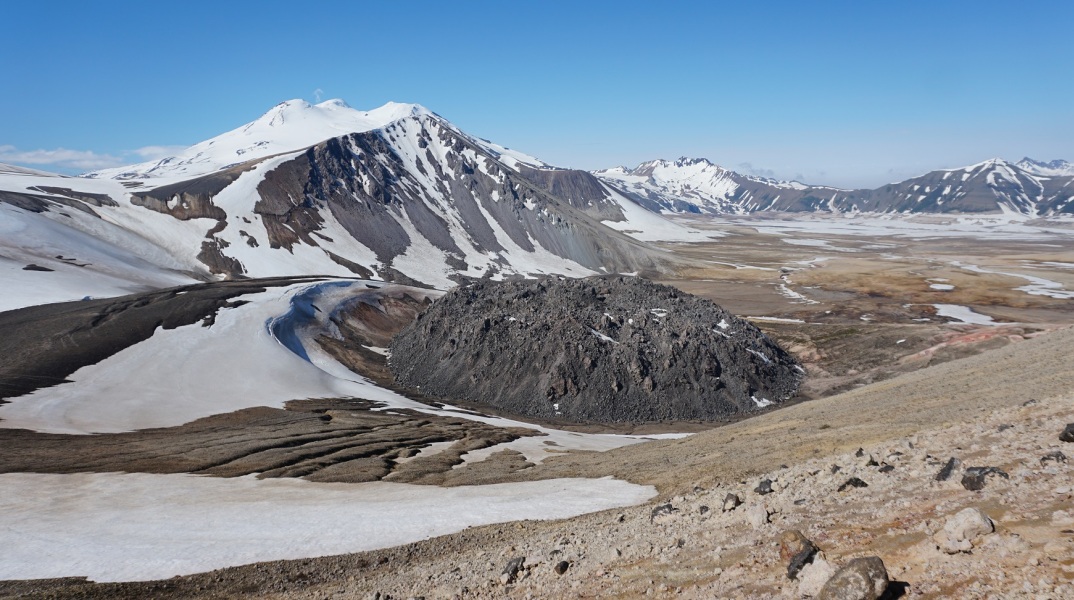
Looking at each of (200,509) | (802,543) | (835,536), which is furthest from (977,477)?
(200,509)

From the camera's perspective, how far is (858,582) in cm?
1133

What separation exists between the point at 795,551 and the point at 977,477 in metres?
5.58

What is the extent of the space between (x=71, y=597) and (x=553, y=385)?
50.4 m

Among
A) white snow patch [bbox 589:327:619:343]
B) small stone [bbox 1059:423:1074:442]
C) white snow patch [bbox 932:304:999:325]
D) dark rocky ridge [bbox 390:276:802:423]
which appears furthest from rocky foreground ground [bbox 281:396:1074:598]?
white snow patch [bbox 932:304:999:325]

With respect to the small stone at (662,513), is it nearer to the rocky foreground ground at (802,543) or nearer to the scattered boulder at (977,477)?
the rocky foreground ground at (802,543)

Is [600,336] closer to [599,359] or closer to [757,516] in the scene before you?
[599,359]

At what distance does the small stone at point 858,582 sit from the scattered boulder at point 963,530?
196 cm

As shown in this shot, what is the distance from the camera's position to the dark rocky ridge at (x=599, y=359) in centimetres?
6538

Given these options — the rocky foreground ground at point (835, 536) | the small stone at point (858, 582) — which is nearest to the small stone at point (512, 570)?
the rocky foreground ground at point (835, 536)

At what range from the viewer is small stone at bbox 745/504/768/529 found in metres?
16.5

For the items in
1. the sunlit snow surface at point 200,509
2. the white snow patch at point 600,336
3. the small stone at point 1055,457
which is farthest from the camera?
the white snow patch at point 600,336

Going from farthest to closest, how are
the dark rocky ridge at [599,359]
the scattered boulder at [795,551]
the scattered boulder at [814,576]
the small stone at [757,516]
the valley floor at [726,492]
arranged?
the dark rocky ridge at [599,359] → the small stone at [757,516] → the valley floor at [726,492] → the scattered boulder at [795,551] → the scattered boulder at [814,576]

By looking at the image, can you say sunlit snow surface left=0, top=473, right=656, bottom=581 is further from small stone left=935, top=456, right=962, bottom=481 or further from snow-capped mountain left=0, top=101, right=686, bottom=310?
snow-capped mountain left=0, top=101, right=686, bottom=310

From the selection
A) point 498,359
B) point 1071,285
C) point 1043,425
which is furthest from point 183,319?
point 1071,285
